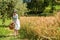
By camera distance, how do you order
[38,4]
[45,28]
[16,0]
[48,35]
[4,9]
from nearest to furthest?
[48,35]
[45,28]
[4,9]
[16,0]
[38,4]

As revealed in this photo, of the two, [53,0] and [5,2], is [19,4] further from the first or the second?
[53,0]

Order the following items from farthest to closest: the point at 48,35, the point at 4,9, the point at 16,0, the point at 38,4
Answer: the point at 38,4
the point at 16,0
the point at 4,9
the point at 48,35

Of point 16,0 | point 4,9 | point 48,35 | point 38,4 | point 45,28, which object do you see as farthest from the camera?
point 38,4

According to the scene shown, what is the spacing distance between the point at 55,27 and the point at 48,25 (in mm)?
765

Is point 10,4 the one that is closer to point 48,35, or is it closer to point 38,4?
point 48,35

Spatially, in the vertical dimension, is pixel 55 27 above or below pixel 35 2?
above

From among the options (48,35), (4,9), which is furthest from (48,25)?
(4,9)

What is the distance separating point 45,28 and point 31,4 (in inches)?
1051

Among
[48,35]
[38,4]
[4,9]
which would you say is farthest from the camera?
[38,4]

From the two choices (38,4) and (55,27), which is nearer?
(55,27)

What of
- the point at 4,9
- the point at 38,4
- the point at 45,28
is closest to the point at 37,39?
the point at 45,28

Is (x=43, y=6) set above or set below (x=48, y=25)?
below

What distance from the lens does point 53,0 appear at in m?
38.7

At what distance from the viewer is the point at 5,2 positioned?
734 inches
